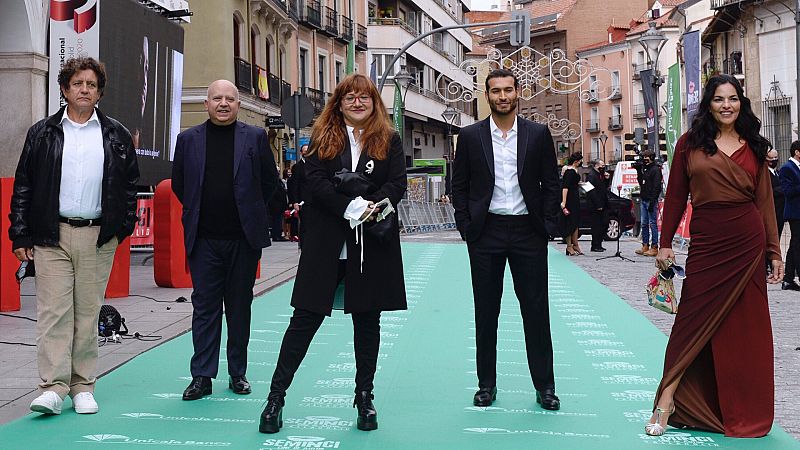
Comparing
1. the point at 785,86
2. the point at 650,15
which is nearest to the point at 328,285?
the point at 785,86

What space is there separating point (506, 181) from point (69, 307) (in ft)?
8.72

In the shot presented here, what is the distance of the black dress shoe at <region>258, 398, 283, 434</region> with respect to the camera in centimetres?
585

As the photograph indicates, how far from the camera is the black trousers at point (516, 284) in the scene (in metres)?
6.56

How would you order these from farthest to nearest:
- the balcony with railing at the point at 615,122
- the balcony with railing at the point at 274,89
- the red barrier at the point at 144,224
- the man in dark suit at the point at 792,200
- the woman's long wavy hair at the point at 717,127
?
1. the balcony with railing at the point at 615,122
2. the balcony with railing at the point at 274,89
3. the red barrier at the point at 144,224
4. the man in dark suit at the point at 792,200
5. the woman's long wavy hair at the point at 717,127

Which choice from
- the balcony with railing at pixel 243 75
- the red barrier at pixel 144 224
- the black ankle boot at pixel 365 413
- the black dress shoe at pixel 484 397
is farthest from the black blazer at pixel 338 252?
the balcony with railing at pixel 243 75

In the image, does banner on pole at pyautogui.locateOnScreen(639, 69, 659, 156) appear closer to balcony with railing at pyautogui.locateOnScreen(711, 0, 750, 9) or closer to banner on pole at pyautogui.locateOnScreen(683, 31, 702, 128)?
banner on pole at pyautogui.locateOnScreen(683, 31, 702, 128)

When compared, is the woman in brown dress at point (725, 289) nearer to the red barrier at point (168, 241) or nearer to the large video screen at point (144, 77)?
the red barrier at point (168, 241)

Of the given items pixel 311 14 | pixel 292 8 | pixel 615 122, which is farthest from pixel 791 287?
pixel 615 122

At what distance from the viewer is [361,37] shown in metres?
51.2

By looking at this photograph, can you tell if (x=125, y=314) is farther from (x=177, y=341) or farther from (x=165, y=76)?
(x=165, y=76)

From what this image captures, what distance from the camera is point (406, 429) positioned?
19.8 feet

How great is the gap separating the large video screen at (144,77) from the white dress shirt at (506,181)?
13.0 metres

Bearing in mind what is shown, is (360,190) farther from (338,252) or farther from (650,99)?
(650,99)

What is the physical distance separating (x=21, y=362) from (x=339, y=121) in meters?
3.68
